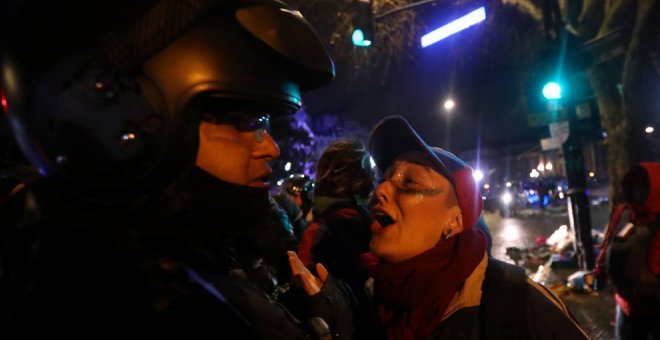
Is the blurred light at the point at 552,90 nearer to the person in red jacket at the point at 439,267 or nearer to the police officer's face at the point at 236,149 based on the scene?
the person in red jacket at the point at 439,267

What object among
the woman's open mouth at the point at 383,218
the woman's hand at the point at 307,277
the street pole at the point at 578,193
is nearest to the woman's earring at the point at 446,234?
the woman's open mouth at the point at 383,218

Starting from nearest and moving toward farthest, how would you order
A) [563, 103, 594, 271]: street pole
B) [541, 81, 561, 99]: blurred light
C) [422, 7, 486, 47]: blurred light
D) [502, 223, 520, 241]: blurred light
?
1. [422, 7, 486, 47]: blurred light
2. [541, 81, 561, 99]: blurred light
3. [563, 103, 594, 271]: street pole
4. [502, 223, 520, 241]: blurred light

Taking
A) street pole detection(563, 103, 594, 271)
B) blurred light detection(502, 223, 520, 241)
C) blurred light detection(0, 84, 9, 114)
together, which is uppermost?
blurred light detection(0, 84, 9, 114)

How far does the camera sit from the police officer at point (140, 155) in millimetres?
839

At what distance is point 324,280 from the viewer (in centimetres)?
197

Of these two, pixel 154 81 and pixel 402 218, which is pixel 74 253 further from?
pixel 402 218

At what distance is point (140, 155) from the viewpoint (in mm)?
1036

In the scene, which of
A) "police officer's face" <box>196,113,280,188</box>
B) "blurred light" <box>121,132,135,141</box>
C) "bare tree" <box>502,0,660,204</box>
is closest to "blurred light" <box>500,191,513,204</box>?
"bare tree" <box>502,0,660,204</box>

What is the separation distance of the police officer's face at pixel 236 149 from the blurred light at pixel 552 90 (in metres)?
8.61

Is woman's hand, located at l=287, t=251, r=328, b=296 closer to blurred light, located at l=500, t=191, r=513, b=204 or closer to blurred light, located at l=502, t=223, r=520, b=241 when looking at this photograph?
blurred light, located at l=502, t=223, r=520, b=241

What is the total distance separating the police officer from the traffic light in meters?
7.19

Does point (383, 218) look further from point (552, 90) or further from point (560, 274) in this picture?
point (560, 274)

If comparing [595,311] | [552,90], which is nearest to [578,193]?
[552,90]

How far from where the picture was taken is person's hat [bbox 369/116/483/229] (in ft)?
6.53
